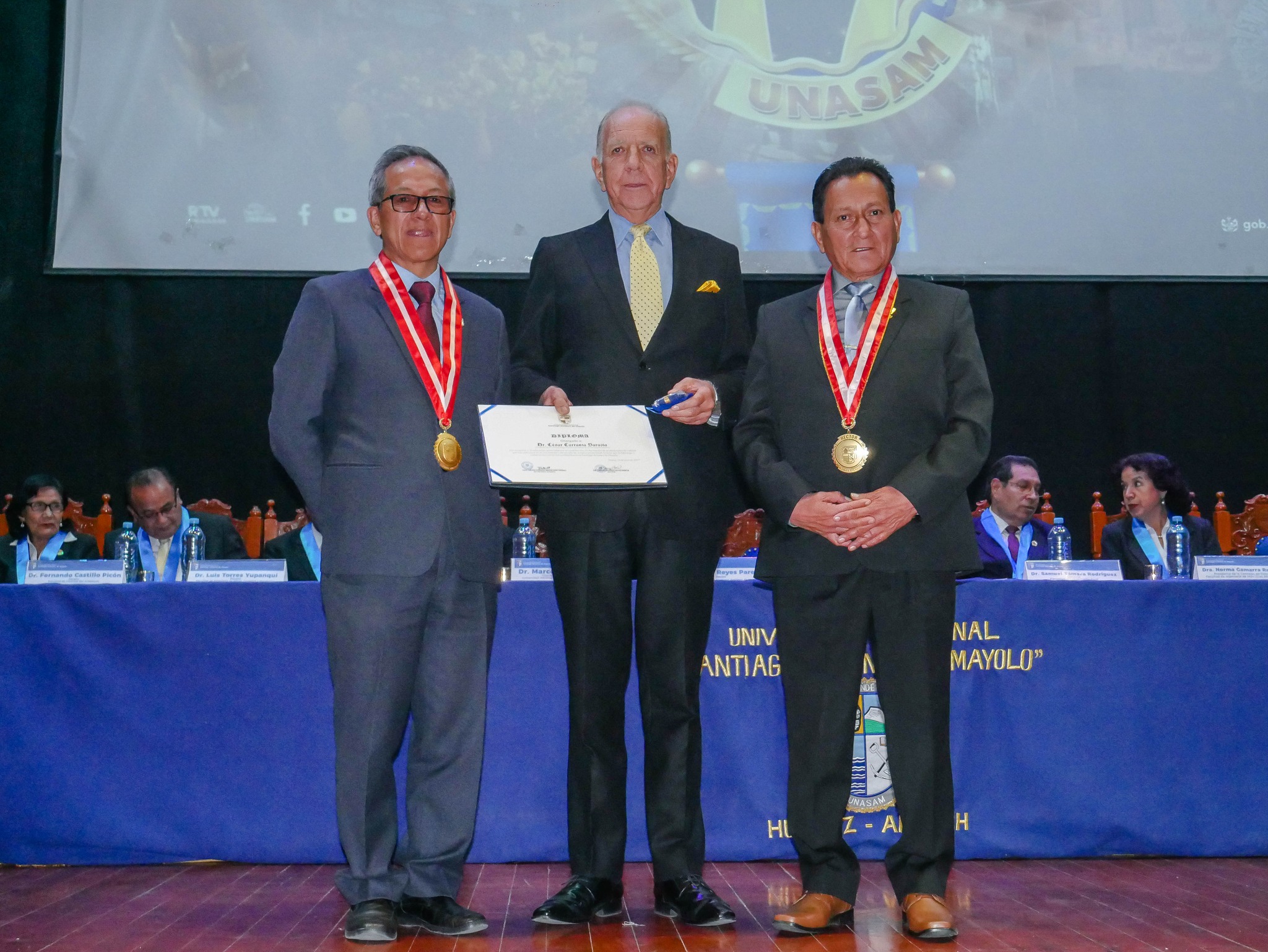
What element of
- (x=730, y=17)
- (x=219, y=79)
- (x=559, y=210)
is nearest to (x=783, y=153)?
(x=730, y=17)

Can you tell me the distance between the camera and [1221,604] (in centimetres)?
361

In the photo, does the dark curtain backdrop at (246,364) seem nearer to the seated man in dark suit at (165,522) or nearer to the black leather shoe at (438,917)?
the seated man in dark suit at (165,522)

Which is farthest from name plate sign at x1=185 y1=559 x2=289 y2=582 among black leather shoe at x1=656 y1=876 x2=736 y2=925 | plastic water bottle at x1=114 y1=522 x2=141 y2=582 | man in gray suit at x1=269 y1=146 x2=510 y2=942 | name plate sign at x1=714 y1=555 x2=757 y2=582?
black leather shoe at x1=656 y1=876 x2=736 y2=925

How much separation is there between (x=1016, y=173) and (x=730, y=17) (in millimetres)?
1656

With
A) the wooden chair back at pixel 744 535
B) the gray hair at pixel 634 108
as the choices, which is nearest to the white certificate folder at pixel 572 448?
the gray hair at pixel 634 108

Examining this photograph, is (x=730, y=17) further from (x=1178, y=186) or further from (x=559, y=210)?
(x=1178, y=186)

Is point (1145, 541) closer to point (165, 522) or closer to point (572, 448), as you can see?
point (572, 448)

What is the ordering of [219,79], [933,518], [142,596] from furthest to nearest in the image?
[219,79]
[142,596]
[933,518]

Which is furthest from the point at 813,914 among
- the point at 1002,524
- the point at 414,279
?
the point at 1002,524

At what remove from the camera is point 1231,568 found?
3670 mm

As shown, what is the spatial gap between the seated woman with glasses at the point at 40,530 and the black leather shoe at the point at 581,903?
3335 mm

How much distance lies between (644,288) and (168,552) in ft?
9.34

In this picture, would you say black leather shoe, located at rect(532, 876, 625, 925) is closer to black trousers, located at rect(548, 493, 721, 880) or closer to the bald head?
black trousers, located at rect(548, 493, 721, 880)

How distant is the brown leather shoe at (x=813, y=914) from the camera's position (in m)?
2.62
